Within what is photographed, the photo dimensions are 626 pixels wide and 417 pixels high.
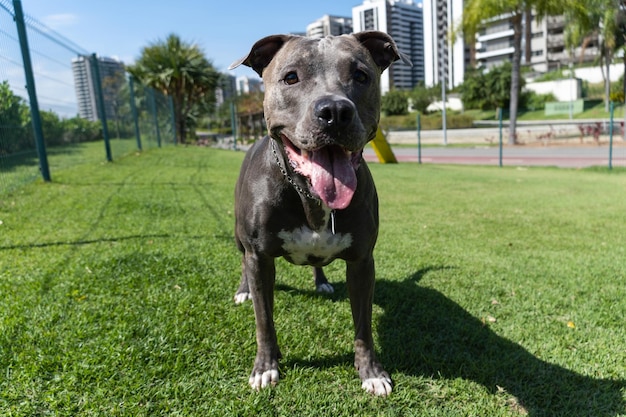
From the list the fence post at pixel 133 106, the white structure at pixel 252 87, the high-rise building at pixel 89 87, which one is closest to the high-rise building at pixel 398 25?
the white structure at pixel 252 87

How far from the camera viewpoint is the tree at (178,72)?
2594cm

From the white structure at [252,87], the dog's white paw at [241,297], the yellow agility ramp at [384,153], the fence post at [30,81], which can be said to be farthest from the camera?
the white structure at [252,87]

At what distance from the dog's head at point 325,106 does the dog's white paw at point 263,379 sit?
1073mm

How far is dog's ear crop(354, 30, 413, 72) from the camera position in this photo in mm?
2352

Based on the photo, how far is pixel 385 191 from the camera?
8.98 meters

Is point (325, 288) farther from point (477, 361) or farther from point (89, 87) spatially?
point (89, 87)

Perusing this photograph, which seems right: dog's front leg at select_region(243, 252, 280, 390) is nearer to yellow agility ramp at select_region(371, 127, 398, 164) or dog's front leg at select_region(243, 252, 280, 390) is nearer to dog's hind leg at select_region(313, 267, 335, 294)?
dog's hind leg at select_region(313, 267, 335, 294)

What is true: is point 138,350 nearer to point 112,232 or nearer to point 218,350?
point 218,350

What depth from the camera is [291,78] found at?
2.14 m

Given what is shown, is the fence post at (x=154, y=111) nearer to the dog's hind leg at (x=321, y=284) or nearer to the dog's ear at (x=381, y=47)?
the dog's hind leg at (x=321, y=284)

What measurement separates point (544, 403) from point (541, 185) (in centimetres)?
866

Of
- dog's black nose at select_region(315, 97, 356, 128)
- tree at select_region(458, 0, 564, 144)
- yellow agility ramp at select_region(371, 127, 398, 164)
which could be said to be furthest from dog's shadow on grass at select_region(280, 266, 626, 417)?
tree at select_region(458, 0, 564, 144)

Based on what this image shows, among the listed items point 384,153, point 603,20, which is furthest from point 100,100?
point 603,20

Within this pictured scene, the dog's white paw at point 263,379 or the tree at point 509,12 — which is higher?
the tree at point 509,12
